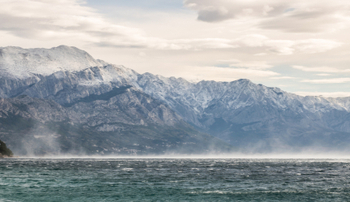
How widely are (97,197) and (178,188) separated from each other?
28.1 metres

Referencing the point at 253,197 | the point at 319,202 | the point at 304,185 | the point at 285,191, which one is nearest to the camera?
the point at 319,202

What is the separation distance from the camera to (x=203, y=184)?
463ft

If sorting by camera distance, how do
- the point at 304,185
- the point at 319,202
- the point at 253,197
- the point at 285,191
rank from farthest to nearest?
the point at 304,185 < the point at 285,191 < the point at 253,197 < the point at 319,202

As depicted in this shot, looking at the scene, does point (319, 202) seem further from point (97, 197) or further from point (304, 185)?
point (97, 197)

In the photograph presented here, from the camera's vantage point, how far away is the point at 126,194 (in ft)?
384

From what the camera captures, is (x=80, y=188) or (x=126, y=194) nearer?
(x=126, y=194)

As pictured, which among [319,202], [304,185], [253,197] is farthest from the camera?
[304,185]

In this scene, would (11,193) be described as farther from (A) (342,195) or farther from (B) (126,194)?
(A) (342,195)

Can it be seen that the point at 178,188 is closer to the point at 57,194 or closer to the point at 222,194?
the point at 222,194

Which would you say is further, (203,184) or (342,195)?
(203,184)

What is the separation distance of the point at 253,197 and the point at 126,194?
3447 cm

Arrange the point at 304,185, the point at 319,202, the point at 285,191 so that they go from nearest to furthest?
1. the point at 319,202
2. the point at 285,191
3. the point at 304,185

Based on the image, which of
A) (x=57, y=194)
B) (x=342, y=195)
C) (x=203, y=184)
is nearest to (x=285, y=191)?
(x=342, y=195)

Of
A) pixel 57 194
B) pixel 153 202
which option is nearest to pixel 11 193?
pixel 57 194
